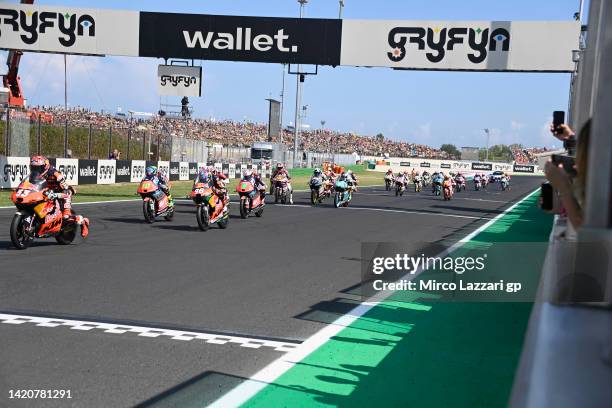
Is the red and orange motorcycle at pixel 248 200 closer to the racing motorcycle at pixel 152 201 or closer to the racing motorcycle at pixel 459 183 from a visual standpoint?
the racing motorcycle at pixel 152 201

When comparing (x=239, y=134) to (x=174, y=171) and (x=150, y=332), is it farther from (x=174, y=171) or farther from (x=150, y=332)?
(x=150, y=332)

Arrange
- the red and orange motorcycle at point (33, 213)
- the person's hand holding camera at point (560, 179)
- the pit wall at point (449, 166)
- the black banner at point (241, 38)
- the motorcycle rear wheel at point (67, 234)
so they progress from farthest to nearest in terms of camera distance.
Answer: the pit wall at point (449, 166) < the black banner at point (241, 38) < the motorcycle rear wheel at point (67, 234) < the red and orange motorcycle at point (33, 213) < the person's hand holding camera at point (560, 179)

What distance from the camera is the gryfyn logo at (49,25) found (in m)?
24.1

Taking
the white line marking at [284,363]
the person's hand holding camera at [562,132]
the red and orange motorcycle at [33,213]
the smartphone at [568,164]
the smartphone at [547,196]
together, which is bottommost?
the white line marking at [284,363]

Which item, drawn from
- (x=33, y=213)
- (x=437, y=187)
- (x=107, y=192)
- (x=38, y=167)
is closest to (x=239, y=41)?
(x=107, y=192)

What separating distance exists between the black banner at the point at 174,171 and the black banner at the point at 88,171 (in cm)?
722

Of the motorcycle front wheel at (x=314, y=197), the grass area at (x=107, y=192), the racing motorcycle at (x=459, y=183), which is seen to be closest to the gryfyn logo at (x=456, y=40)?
the motorcycle front wheel at (x=314, y=197)

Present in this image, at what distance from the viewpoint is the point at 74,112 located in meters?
63.9

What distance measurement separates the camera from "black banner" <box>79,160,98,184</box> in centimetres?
2931

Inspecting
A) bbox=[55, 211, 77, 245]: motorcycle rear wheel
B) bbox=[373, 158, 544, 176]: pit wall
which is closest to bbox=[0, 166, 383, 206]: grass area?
bbox=[55, 211, 77, 245]: motorcycle rear wheel

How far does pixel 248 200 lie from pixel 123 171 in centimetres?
1396

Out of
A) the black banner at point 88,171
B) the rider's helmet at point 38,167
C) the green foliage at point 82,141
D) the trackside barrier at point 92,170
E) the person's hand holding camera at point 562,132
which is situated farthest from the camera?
the green foliage at point 82,141

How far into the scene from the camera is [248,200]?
20.3 metres

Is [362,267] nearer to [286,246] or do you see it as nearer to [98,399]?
[286,246]
